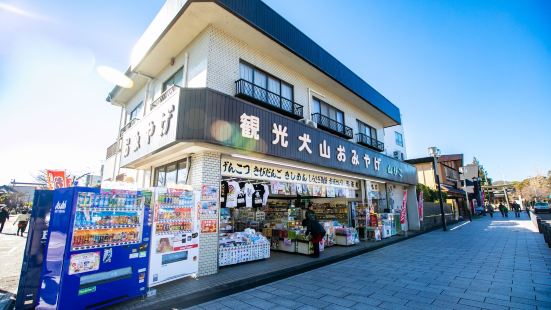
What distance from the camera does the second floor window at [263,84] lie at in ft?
35.4

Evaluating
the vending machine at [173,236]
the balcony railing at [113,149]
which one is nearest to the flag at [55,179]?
the balcony railing at [113,149]

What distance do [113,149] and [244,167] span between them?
486 inches

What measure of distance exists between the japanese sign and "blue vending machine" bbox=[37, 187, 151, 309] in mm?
3833

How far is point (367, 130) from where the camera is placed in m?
19.8

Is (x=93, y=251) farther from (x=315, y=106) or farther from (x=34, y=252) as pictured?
(x=315, y=106)

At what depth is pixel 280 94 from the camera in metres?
12.3

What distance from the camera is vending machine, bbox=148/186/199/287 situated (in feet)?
21.9

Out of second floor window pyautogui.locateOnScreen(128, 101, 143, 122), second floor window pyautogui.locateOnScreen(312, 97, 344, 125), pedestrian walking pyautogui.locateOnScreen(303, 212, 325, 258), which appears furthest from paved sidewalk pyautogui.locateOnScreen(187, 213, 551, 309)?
second floor window pyautogui.locateOnScreen(128, 101, 143, 122)

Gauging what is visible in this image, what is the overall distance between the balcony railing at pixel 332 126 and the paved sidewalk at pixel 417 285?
7153mm

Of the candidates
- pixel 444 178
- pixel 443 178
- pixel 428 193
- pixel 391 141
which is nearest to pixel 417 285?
pixel 391 141

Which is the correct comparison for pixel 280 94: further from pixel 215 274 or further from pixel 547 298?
pixel 547 298

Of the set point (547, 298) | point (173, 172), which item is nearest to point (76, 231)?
point (173, 172)

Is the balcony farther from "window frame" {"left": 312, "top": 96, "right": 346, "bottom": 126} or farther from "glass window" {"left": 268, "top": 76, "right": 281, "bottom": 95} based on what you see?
"glass window" {"left": 268, "top": 76, "right": 281, "bottom": 95}

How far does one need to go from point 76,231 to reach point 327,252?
9.69 m
